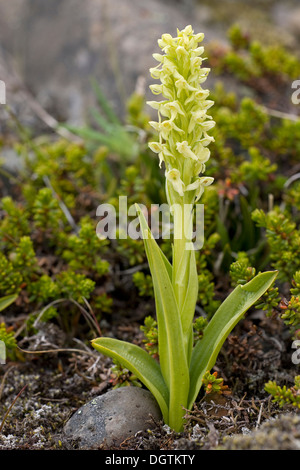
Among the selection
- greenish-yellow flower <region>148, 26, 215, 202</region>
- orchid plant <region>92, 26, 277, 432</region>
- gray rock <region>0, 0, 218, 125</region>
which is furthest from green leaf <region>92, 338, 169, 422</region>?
gray rock <region>0, 0, 218, 125</region>

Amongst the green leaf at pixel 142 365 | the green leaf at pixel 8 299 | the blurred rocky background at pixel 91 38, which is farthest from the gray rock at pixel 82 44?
the green leaf at pixel 142 365

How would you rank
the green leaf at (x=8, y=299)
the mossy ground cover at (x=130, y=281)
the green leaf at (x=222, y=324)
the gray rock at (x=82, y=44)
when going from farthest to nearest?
1. the gray rock at (x=82, y=44)
2. the green leaf at (x=8, y=299)
3. the mossy ground cover at (x=130, y=281)
4. the green leaf at (x=222, y=324)

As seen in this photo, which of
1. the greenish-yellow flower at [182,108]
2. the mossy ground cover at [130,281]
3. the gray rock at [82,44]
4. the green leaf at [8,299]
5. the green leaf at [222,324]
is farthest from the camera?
the gray rock at [82,44]

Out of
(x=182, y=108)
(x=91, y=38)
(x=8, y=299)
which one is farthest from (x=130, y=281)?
(x=91, y=38)

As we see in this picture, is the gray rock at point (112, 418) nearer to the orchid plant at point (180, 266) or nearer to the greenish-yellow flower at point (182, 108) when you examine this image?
the orchid plant at point (180, 266)

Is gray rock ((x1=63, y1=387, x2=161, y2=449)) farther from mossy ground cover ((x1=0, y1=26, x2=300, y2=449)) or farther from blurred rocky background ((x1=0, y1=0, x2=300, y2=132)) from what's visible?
blurred rocky background ((x1=0, y1=0, x2=300, y2=132))

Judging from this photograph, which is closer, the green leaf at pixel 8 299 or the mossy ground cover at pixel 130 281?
the mossy ground cover at pixel 130 281

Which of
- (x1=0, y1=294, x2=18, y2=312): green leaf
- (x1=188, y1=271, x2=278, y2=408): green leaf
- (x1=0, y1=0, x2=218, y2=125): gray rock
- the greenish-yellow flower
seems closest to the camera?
the greenish-yellow flower
